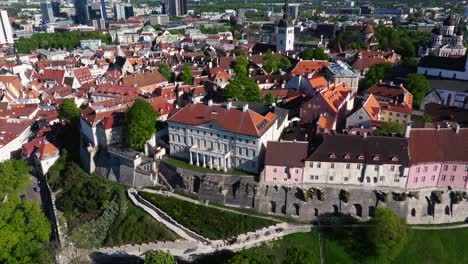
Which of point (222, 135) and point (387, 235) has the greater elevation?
point (222, 135)

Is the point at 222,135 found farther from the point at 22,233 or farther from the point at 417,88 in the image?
the point at 417,88

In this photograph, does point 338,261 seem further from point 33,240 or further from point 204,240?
point 33,240

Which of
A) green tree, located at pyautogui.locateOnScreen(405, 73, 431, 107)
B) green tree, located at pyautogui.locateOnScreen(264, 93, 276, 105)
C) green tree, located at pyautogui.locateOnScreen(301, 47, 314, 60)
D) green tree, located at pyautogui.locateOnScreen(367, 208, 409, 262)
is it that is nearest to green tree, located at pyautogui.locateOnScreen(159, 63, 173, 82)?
green tree, located at pyautogui.locateOnScreen(264, 93, 276, 105)

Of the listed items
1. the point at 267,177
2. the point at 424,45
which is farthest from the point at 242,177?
the point at 424,45

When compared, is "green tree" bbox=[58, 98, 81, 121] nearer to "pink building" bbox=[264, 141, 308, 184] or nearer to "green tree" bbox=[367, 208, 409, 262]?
"pink building" bbox=[264, 141, 308, 184]

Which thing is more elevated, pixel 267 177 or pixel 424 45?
pixel 424 45

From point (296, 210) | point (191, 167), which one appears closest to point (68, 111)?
point (191, 167)
